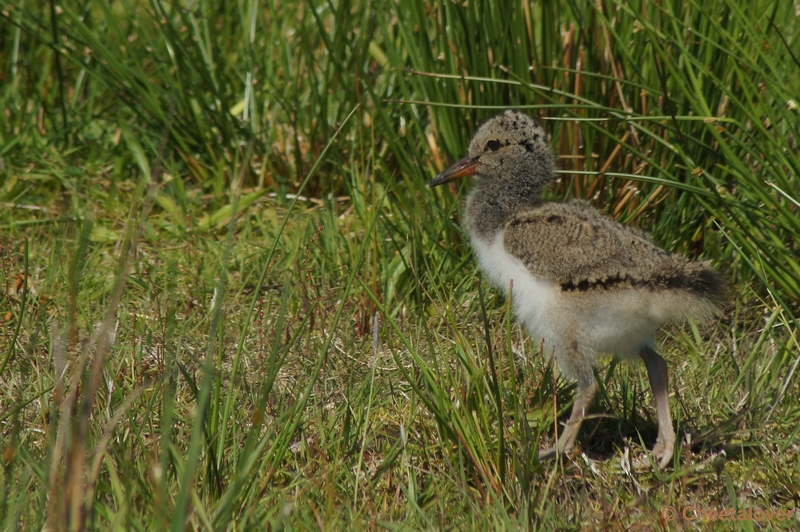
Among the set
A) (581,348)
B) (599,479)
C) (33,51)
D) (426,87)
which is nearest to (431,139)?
(426,87)

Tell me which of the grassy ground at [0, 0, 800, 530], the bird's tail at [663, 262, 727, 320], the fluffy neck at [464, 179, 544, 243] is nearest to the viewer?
the grassy ground at [0, 0, 800, 530]

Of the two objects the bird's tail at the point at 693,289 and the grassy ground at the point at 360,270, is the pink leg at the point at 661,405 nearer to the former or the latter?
the grassy ground at the point at 360,270

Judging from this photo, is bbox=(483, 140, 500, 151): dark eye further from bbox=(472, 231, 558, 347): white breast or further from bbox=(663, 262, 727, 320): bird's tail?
bbox=(663, 262, 727, 320): bird's tail

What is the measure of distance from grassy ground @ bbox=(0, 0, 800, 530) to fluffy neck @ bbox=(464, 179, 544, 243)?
0.22 m

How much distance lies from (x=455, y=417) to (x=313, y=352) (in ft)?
2.90

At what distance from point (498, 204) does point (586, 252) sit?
47 centimetres

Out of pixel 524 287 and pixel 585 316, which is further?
pixel 524 287

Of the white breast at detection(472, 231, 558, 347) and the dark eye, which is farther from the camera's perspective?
the dark eye

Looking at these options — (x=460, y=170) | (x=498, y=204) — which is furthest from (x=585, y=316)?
(x=460, y=170)

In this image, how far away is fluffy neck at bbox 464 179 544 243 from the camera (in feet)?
10.2

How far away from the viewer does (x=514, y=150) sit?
313cm

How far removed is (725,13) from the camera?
3.38m

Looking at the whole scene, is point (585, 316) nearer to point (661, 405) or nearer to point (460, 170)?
point (661, 405)

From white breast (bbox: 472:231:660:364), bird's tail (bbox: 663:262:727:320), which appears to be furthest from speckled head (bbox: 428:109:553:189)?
bird's tail (bbox: 663:262:727:320)
